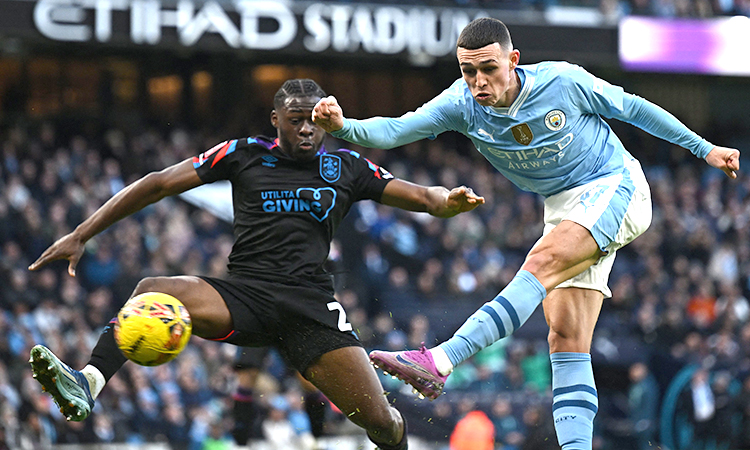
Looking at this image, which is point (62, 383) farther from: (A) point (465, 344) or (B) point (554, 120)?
(B) point (554, 120)

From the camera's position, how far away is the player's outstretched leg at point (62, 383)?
4867 millimetres

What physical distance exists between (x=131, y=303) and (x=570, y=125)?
2.71 m

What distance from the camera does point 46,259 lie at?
577 centimetres

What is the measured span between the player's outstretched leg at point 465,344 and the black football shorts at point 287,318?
107 cm

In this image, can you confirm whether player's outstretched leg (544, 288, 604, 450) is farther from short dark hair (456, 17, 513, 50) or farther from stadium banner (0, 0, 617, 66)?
stadium banner (0, 0, 617, 66)

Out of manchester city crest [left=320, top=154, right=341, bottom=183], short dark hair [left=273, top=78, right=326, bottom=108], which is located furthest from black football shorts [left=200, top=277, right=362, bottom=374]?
short dark hair [left=273, top=78, right=326, bottom=108]

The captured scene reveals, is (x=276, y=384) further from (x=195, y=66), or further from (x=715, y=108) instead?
(x=715, y=108)

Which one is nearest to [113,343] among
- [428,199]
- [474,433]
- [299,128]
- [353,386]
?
[353,386]

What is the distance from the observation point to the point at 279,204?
19.1 ft

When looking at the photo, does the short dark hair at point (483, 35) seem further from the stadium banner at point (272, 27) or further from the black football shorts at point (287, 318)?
the stadium banner at point (272, 27)

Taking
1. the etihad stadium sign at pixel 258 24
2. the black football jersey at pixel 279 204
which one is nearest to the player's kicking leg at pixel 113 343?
the black football jersey at pixel 279 204

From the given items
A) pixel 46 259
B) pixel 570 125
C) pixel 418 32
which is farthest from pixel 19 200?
pixel 570 125

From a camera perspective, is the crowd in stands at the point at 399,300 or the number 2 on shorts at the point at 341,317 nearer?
the number 2 on shorts at the point at 341,317

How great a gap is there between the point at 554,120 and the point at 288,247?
1.84 metres
